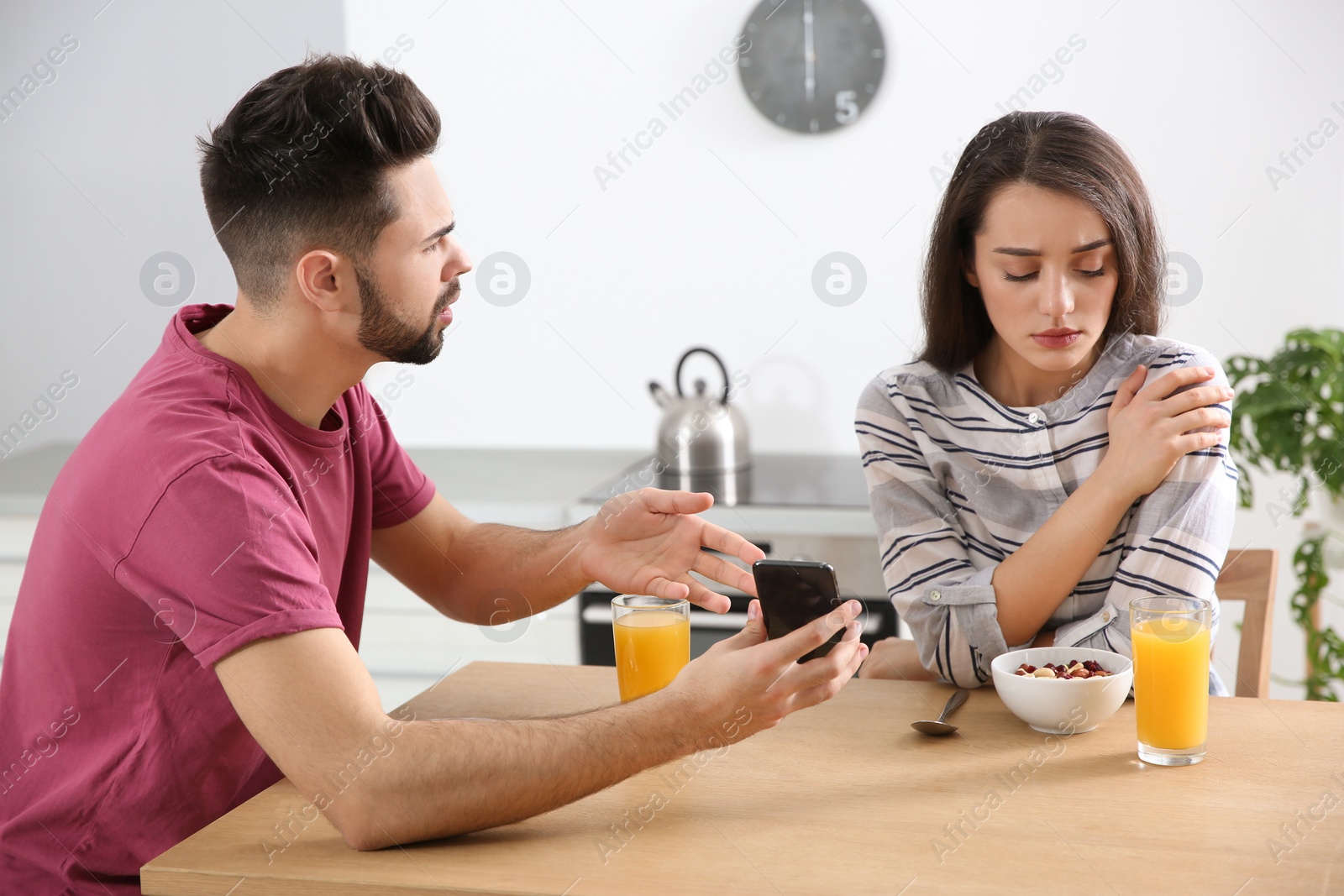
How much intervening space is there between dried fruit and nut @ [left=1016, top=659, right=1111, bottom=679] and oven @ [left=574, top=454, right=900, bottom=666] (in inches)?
41.2

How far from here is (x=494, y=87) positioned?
3094 millimetres

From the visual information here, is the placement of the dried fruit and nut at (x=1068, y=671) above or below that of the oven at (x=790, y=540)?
above

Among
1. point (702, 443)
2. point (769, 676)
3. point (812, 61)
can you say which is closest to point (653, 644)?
point (769, 676)

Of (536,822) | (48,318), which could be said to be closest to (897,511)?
(536,822)

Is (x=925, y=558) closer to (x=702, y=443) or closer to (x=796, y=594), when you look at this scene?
(x=796, y=594)

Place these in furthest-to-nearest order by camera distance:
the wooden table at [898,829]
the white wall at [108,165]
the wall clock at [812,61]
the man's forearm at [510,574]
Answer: the white wall at [108,165] < the wall clock at [812,61] < the man's forearm at [510,574] < the wooden table at [898,829]

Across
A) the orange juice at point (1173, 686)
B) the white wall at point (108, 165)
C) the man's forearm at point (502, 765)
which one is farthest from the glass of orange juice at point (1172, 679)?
the white wall at point (108, 165)

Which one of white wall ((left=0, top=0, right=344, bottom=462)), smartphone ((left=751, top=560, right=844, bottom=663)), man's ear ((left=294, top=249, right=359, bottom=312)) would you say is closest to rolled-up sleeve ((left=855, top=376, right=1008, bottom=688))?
smartphone ((left=751, top=560, right=844, bottom=663))

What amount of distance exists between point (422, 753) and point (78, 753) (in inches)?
17.2

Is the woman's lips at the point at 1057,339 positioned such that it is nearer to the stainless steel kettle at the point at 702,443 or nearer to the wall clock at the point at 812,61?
the stainless steel kettle at the point at 702,443

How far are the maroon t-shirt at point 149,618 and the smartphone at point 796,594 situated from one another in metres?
0.41

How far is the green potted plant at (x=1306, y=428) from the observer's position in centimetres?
237

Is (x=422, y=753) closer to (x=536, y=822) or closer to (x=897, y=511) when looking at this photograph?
(x=536, y=822)

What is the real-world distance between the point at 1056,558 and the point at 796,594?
47 cm
